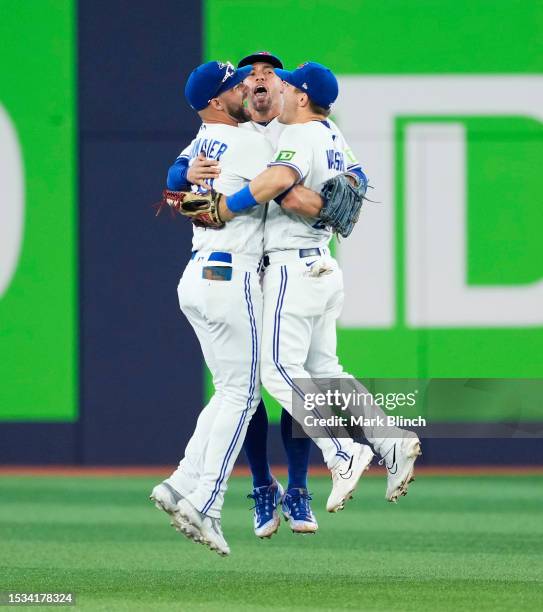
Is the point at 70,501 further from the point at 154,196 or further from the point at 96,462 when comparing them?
the point at 154,196

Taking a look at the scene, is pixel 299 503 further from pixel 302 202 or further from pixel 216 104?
pixel 216 104

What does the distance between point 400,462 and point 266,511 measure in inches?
29.4

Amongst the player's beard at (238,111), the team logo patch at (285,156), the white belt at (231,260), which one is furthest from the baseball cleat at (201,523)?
the player's beard at (238,111)

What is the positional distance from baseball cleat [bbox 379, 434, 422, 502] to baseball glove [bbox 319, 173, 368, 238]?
0.92 metres

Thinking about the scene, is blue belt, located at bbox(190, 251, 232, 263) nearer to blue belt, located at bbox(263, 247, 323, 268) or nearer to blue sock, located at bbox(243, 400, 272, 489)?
blue belt, located at bbox(263, 247, 323, 268)

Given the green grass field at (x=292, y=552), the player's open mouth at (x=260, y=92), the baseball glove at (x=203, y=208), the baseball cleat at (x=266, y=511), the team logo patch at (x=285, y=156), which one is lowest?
the green grass field at (x=292, y=552)

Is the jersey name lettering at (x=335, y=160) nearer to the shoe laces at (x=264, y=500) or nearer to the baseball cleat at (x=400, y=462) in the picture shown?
the baseball cleat at (x=400, y=462)

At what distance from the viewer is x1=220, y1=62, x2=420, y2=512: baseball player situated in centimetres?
584

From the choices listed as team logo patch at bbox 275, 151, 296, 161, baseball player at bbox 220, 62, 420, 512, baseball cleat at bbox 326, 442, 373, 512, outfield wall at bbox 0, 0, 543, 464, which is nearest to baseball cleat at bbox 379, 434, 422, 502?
baseball player at bbox 220, 62, 420, 512

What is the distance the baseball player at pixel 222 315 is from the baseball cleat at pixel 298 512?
399mm

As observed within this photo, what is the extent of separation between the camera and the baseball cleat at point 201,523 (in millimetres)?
5824

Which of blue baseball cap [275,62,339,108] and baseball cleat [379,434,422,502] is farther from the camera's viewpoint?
blue baseball cap [275,62,339,108]

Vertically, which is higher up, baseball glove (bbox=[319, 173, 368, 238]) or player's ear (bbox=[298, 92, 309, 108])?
player's ear (bbox=[298, 92, 309, 108])

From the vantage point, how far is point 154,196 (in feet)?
35.5
